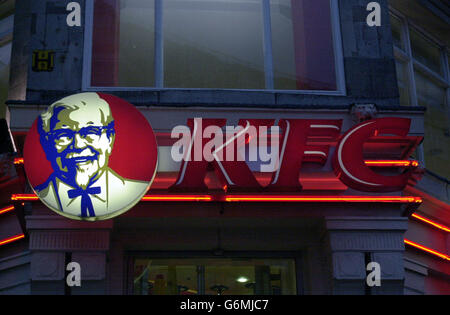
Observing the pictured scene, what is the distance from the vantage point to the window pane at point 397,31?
14438 millimetres

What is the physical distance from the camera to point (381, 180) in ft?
31.2

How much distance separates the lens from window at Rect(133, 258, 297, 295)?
10438 mm

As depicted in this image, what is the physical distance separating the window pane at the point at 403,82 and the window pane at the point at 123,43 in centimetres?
546

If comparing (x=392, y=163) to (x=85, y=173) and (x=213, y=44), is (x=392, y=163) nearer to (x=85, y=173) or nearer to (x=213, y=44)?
(x=213, y=44)

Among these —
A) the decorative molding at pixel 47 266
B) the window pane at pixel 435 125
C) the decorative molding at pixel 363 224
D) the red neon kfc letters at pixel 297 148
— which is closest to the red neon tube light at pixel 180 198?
the red neon kfc letters at pixel 297 148

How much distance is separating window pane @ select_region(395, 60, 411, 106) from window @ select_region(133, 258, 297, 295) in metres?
4.89

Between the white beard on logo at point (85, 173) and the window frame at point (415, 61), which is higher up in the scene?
the window frame at point (415, 61)

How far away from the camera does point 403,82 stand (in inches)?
559

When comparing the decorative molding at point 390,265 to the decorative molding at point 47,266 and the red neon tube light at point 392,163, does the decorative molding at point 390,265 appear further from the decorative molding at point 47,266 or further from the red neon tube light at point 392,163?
the decorative molding at point 47,266

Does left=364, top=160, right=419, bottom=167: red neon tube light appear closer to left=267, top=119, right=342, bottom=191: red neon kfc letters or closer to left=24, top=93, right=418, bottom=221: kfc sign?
left=24, top=93, right=418, bottom=221: kfc sign

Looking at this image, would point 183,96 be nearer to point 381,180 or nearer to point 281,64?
point 281,64

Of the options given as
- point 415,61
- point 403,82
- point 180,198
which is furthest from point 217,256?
point 415,61
